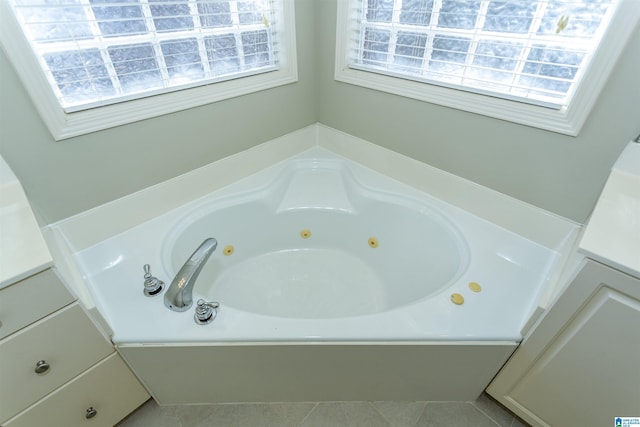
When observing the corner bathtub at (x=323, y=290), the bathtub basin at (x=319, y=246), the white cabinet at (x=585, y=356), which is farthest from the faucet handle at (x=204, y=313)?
the white cabinet at (x=585, y=356)

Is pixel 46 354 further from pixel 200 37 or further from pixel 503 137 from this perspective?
pixel 503 137

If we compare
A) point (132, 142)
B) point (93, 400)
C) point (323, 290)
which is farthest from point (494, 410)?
point (132, 142)

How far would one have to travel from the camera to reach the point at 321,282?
1.62 m

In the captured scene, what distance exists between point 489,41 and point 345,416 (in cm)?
155

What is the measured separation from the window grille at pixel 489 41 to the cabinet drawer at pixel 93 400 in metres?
1.63

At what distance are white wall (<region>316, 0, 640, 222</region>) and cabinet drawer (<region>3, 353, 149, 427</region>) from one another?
1479 mm

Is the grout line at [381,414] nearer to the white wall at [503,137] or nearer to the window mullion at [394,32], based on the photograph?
the white wall at [503,137]

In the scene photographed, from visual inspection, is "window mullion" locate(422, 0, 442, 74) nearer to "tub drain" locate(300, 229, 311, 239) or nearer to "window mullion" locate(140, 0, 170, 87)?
"tub drain" locate(300, 229, 311, 239)

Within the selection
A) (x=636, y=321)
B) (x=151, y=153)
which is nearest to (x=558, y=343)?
(x=636, y=321)

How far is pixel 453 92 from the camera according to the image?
1287 mm

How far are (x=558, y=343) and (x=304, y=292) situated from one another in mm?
1024

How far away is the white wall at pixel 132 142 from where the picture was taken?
38.7 inches

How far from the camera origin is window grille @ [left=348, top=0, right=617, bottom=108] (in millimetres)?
988

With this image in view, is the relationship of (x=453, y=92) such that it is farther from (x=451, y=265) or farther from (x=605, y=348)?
(x=605, y=348)
